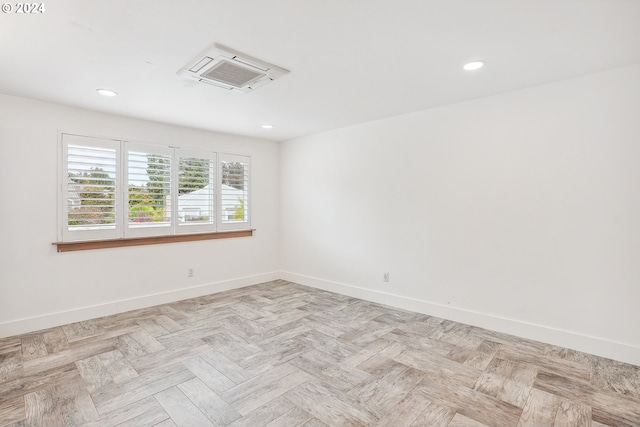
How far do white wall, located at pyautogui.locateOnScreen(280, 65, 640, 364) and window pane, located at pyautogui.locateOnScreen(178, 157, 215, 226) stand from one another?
6.33ft

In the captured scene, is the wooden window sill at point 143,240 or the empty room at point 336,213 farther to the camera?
the wooden window sill at point 143,240

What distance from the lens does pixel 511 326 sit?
317 cm

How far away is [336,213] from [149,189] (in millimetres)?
2613

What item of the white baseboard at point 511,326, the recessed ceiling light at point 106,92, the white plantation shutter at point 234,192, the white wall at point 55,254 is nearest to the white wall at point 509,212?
the white baseboard at point 511,326

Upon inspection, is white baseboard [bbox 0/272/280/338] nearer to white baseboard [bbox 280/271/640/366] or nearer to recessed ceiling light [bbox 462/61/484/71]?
white baseboard [bbox 280/271/640/366]

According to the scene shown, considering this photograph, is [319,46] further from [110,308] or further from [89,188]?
[110,308]

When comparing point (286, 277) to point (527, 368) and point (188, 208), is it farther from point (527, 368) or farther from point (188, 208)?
point (527, 368)

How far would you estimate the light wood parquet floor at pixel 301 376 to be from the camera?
6.43 feet

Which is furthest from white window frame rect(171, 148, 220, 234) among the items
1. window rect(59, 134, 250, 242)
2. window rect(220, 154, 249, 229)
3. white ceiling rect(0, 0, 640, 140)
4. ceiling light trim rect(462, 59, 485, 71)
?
ceiling light trim rect(462, 59, 485, 71)

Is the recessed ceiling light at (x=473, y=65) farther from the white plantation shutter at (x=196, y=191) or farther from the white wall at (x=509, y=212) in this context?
the white plantation shutter at (x=196, y=191)

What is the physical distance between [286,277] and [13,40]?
14.4 ft

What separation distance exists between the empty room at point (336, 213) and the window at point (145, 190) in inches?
1.1

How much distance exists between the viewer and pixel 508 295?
320cm

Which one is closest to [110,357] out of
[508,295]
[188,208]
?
[188,208]
